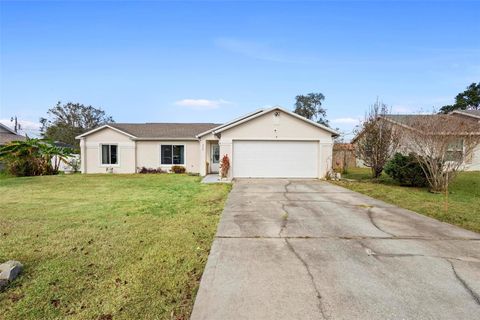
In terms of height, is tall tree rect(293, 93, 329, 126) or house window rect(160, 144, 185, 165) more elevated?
tall tree rect(293, 93, 329, 126)

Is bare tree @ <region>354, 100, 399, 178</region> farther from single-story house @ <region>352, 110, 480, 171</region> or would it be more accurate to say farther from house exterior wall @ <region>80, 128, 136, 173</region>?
house exterior wall @ <region>80, 128, 136, 173</region>

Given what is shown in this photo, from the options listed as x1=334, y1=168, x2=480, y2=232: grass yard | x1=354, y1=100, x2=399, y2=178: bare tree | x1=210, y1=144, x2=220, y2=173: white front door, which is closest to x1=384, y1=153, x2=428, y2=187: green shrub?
x1=334, y1=168, x2=480, y2=232: grass yard

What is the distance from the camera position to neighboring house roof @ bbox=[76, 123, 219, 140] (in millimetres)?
19500

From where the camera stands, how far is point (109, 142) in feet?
64.4

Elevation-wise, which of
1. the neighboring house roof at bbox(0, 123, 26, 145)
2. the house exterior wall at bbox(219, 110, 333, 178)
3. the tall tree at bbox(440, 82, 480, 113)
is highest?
the tall tree at bbox(440, 82, 480, 113)

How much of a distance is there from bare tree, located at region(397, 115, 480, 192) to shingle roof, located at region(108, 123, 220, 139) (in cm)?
1409

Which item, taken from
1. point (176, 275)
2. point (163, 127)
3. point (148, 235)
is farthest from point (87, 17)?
point (176, 275)

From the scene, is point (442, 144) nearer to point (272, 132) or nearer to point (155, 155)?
point (272, 132)

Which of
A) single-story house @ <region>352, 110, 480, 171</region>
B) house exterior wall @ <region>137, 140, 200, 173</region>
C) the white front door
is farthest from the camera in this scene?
house exterior wall @ <region>137, 140, 200, 173</region>

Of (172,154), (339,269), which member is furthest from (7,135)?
(339,269)

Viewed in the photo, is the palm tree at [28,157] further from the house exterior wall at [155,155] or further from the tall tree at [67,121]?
the tall tree at [67,121]

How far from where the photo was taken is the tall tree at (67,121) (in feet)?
145

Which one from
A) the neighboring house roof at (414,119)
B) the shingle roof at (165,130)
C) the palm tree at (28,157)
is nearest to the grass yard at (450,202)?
the neighboring house roof at (414,119)

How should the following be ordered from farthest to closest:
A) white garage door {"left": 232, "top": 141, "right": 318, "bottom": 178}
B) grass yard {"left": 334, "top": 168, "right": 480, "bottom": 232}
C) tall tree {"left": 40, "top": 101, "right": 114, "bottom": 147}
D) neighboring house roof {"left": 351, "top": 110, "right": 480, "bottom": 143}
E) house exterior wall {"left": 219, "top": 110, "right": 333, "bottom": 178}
A: tall tree {"left": 40, "top": 101, "right": 114, "bottom": 147} < white garage door {"left": 232, "top": 141, "right": 318, "bottom": 178} < house exterior wall {"left": 219, "top": 110, "right": 333, "bottom": 178} < neighboring house roof {"left": 351, "top": 110, "right": 480, "bottom": 143} < grass yard {"left": 334, "top": 168, "right": 480, "bottom": 232}
